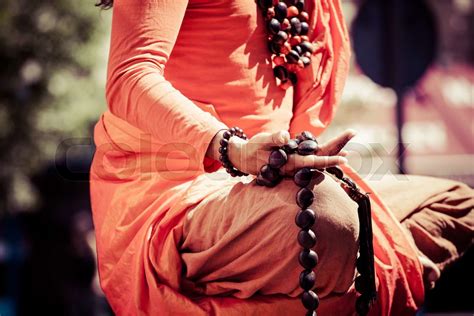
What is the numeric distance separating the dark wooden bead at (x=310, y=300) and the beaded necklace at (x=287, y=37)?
76cm

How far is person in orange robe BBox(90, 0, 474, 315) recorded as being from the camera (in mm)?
1891

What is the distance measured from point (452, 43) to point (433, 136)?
175 cm

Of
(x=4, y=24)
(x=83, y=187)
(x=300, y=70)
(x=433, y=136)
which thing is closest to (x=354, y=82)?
(x=433, y=136)

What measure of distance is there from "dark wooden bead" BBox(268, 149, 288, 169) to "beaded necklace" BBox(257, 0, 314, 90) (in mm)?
600

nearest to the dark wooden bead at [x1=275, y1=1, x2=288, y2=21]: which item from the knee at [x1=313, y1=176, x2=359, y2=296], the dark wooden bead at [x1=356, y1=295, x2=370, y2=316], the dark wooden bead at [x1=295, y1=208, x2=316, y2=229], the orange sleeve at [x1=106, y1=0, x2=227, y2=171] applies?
the orange sleeve at [x1=106, y1=0, x2=227, y2=171]

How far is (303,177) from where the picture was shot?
5.91 ft

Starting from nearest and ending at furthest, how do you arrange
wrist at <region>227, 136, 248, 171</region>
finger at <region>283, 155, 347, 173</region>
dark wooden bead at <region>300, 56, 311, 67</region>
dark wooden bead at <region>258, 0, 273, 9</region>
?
finger at <region>283, 155, 347, 173</region>
wrist at <region>227, 136, 248, 171</region>
dark wooden bead at <region>258, 0, 273, 9</region>
dark wooden bead at <region>300, 56, 311, 67</region>

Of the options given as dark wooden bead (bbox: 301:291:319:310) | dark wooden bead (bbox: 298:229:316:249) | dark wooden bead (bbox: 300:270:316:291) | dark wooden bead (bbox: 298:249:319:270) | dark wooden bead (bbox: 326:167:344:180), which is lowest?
dark wooden bead (bbox: 301:291:319:310)

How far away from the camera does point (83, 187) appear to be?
11.6 metres

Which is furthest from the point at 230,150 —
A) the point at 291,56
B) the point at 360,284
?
the point at 291,56

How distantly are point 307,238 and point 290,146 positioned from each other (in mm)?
211

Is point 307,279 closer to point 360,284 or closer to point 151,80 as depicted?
point 360,284

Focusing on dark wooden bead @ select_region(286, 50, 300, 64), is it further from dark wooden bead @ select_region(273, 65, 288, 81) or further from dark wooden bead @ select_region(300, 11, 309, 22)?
dark wooden bead @ select_region(300, 11, 309, 22)

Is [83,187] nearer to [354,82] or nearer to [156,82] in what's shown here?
[354,82]
